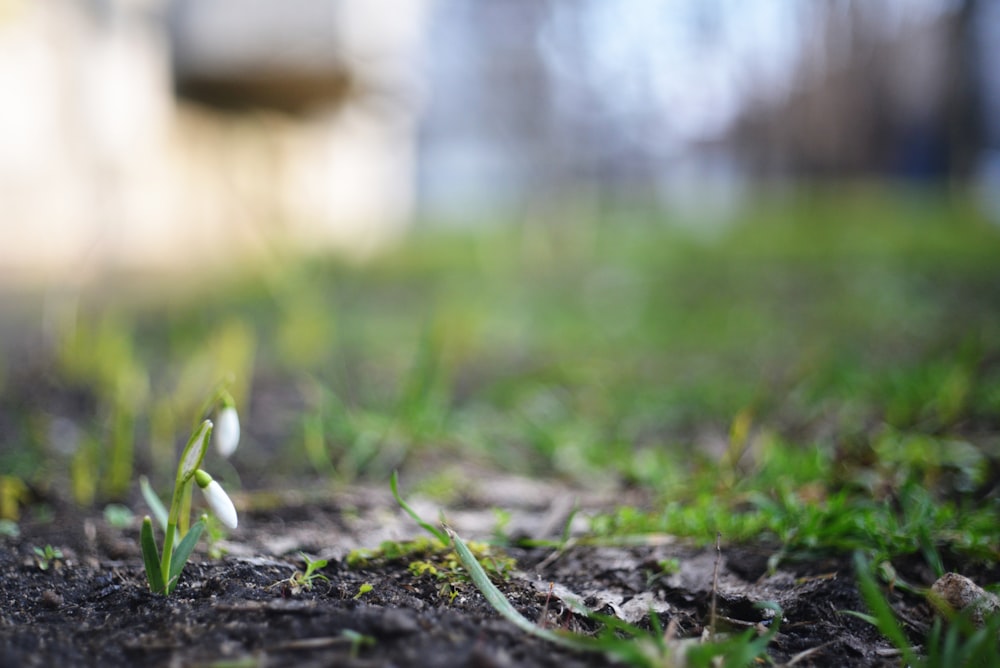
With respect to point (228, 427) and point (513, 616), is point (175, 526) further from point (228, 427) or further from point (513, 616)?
point (513, 616)

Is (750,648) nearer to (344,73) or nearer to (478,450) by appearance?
Result: (478,450)

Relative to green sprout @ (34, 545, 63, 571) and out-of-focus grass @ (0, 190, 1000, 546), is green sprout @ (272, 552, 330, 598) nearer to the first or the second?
green sprout @ (34, 545, 63, 571)

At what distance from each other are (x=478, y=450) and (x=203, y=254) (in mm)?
5263

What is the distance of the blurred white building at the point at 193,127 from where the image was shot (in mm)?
4148

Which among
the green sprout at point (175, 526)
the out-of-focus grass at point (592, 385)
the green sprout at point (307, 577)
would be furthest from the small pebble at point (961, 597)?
the green sprout at point (175, 526)

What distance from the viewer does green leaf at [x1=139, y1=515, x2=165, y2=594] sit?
3.02 feet

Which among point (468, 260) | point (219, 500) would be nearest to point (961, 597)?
point (219, 500)

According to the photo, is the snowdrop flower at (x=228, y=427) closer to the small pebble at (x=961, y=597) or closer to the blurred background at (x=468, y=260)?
the blurred background at (x=468, y=260)

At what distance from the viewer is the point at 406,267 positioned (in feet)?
20.6

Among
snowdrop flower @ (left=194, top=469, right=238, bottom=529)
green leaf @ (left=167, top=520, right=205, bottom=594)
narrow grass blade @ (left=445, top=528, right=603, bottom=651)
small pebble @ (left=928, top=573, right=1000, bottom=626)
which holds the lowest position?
small pebble @ (left=928, top=573, right=1000, bottom=626)

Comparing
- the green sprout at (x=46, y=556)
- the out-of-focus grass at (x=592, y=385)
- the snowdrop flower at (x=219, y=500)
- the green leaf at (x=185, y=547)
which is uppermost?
the snowdrop flower at (x=219, y=500)

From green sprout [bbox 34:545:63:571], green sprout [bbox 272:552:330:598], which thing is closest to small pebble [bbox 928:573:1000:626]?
green sprout [bbox 272:552:330:598]

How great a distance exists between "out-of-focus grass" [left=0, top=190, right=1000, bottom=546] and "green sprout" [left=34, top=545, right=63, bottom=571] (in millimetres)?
292

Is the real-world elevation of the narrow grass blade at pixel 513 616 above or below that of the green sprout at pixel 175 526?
below
